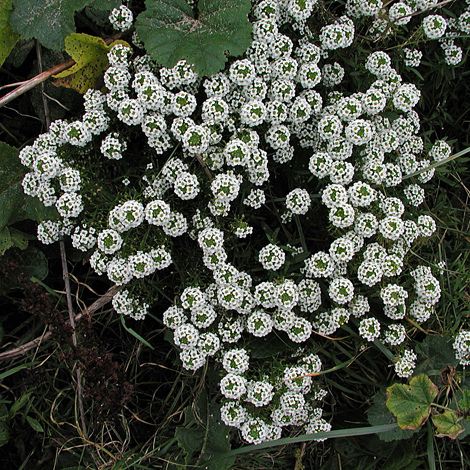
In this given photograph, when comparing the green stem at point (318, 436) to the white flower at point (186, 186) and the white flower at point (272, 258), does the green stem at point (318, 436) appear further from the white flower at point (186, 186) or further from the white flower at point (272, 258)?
the white flower at point (186, 186)

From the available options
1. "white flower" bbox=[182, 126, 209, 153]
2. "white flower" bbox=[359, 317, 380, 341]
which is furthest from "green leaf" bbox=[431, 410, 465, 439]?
"white flower" bbox=[182, 126, 209, 153]

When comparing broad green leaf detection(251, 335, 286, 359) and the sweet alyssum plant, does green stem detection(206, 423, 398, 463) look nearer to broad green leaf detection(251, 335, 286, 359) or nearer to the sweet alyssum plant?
the sweet alyssum plant

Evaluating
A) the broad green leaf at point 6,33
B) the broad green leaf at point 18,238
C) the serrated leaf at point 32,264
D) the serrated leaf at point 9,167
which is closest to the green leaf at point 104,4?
the broad green leaf at point 6,33

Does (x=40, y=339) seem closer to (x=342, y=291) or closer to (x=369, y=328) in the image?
(x=342, y=291)

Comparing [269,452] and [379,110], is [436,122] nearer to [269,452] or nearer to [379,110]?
[379,110]

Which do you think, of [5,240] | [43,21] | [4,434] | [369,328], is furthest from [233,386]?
[43,21]
